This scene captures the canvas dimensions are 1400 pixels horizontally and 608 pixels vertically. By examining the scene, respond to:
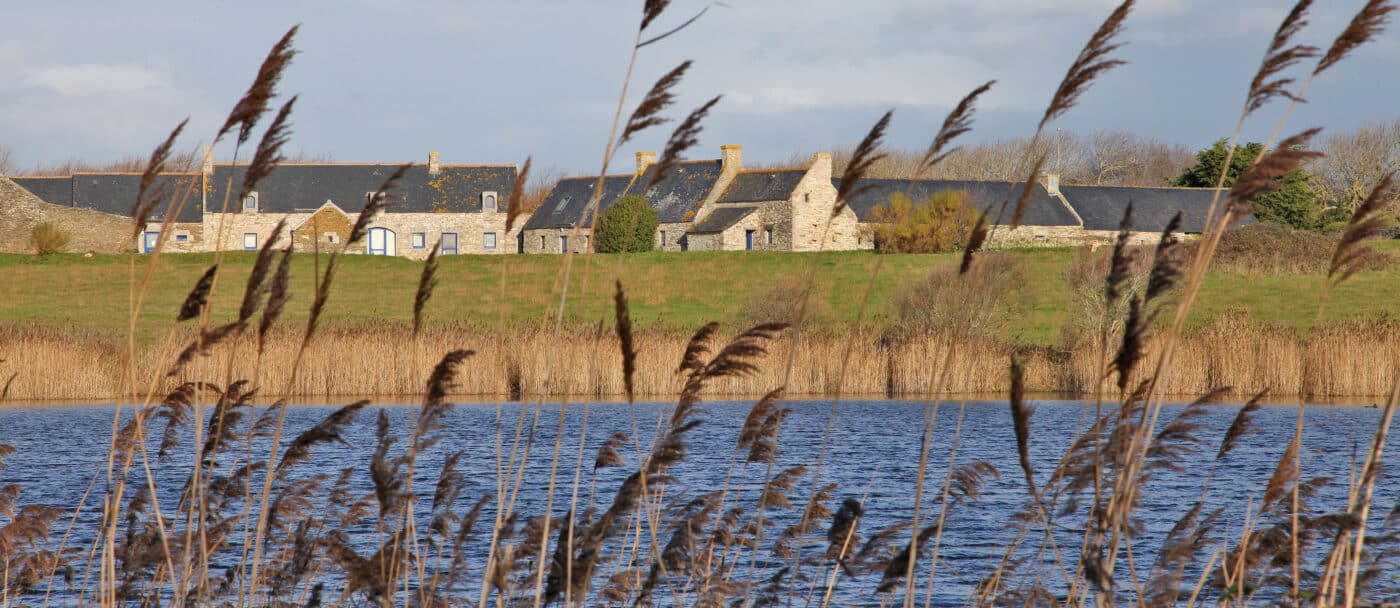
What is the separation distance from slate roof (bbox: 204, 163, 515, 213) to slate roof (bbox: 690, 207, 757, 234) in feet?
31.4

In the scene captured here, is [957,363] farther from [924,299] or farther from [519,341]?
[519,341]

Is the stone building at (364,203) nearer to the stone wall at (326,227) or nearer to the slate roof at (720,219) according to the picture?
the stone wall at (326,227)

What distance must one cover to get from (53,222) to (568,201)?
21.3 m

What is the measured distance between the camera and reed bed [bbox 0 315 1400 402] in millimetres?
19578

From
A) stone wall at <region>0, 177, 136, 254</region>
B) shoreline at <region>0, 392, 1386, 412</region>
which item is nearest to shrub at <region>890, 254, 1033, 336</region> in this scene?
shoreline at <region>0, 392, 1386, 412</region>

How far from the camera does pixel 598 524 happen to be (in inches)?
148

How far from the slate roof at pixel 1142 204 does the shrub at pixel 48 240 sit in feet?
138

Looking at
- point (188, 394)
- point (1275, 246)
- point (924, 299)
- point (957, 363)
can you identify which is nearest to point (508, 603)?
point (188, 394)

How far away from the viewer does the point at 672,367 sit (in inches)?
830

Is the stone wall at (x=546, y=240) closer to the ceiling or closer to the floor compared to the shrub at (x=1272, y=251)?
closer to the ceiling

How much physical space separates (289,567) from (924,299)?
2160 centimetres

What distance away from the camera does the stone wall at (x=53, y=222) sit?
5097 centimetres

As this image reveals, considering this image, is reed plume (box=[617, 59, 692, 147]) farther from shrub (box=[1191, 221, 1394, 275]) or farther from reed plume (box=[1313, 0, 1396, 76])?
shrub (box=[1191, 221, 1394, 275])

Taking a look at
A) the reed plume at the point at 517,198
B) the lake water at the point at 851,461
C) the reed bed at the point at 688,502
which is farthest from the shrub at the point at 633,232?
the reed plume at the point at 517,198
